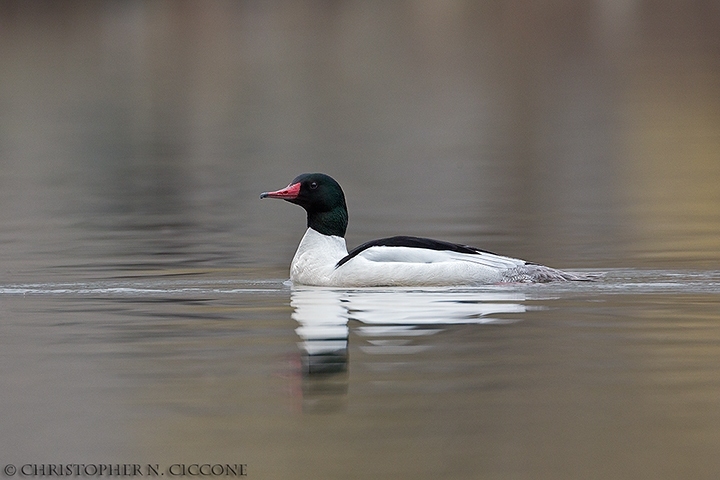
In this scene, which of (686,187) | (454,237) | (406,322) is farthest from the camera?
(686,187)

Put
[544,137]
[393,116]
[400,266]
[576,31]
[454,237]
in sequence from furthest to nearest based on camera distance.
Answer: [576,31] → [393,116] → [544,137] → [454,237] → [400,266]

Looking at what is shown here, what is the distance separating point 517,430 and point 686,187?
57.3 ft

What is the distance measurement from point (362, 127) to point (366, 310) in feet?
126

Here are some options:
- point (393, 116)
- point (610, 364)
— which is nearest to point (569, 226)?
point (610, 364)

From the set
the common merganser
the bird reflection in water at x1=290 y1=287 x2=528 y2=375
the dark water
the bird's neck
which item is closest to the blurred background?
the dark water

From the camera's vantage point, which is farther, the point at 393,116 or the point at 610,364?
the point at 393,116

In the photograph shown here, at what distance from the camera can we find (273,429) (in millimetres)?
7844

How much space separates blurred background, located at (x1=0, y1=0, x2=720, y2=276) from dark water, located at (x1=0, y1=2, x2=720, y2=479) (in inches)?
5.5

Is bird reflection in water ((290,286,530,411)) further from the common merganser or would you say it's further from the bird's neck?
the bird's neck

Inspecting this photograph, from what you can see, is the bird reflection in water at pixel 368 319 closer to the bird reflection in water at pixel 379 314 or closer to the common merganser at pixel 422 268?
the bird reflection in water at pixel 379 314

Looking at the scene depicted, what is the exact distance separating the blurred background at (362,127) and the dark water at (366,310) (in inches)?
5.5

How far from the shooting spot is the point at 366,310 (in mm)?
11555

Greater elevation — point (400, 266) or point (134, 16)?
point (134, 16)

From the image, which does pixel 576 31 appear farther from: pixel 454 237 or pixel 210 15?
pixel 454 237
